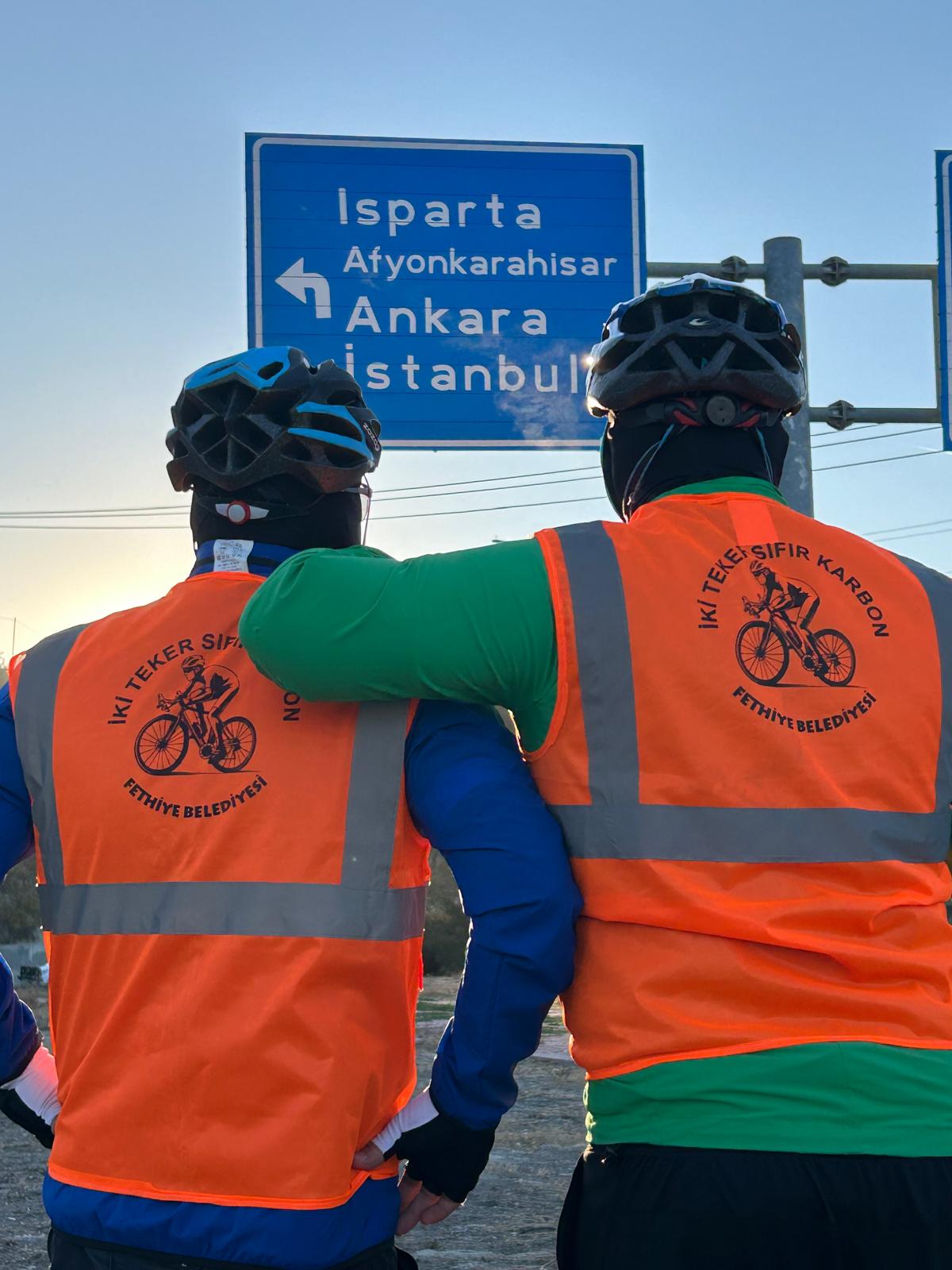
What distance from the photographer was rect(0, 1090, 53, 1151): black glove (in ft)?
9.19

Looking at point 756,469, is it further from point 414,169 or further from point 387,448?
point 414,169

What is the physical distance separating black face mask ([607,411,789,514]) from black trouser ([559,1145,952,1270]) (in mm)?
1217

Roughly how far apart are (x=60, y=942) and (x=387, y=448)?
590 centimetres

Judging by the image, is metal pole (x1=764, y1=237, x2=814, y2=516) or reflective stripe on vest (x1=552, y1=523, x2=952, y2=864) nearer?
reflective stripe on vest (x1=552, y1=523, x2=952, y2=864)

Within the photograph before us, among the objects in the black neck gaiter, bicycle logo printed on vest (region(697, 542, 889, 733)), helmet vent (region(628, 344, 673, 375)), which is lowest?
bicycle logo printed on vest (region(697, 542, 889, 733))

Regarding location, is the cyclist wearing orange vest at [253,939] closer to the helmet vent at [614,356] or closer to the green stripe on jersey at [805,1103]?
the green stripe on jersey at [805,1103]

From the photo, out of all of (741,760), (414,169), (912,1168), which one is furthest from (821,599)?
(414,169)

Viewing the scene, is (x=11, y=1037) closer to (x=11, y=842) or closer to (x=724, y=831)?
(x=11, y=842)

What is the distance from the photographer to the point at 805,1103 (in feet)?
7.11

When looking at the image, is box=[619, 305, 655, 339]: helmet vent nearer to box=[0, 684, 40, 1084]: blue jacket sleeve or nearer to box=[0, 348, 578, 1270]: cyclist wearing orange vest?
box=[0, 348, 578, 1270]: cyclist wearing orange vest

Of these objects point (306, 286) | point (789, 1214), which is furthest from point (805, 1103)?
point (306, 286)

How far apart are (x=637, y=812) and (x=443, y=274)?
647 cm

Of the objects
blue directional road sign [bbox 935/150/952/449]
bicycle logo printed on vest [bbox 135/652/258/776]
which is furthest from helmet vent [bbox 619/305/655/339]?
blue directional road sign [bbox 935/150/952/449]

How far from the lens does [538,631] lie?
7.86 feet
